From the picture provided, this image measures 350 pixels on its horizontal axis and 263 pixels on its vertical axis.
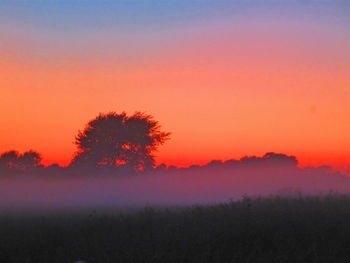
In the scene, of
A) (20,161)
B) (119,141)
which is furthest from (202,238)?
(20,161)

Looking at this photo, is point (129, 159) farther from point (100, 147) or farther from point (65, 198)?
point (65, 198)

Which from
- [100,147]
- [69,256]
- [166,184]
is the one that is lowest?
[69,256]

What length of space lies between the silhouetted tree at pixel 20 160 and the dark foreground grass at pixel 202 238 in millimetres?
49551

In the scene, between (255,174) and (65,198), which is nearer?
(65,198)

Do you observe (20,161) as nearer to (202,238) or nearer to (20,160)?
(20,160)

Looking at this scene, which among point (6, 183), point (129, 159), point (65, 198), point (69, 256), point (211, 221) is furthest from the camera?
point (6, 183)

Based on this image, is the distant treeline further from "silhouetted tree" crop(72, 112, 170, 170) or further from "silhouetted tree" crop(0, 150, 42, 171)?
"silhouetted tree" crop(0, 150, 42, 171)

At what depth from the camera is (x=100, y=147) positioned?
48.1m

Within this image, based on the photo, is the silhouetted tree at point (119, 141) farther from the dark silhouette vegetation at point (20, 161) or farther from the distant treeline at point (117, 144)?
the dark silhouette vegetation at point (20, 161)

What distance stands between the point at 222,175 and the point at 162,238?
42989 mm

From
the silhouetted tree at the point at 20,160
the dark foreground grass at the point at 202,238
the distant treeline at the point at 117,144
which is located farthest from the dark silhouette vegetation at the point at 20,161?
the dark foreground grass at the point at 202,238

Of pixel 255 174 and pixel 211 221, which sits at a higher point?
pixel 255 174

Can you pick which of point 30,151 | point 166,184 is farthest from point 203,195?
point 30,151

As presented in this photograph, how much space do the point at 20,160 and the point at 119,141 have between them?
22955 mm
